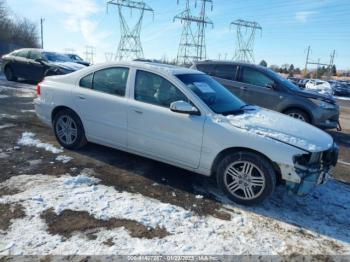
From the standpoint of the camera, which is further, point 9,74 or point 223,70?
point 9,74

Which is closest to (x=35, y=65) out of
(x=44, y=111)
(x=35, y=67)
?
(x=35, y=67)

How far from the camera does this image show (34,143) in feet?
19.9

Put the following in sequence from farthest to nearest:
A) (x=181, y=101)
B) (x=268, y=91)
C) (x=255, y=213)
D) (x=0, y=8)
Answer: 1. (x=0, y=8)
2. (x=268, y=91)
3. (x=181, y=101)
4. (x=255, y=213)

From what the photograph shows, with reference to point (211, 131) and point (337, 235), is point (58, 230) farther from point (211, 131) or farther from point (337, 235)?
point (337, 235)

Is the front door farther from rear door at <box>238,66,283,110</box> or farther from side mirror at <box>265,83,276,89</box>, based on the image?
Result: side mirror at <box>265,83,276,89</box>

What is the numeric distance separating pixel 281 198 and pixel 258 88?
506 cm

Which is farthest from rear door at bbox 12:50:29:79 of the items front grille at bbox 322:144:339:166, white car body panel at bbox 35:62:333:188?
front grille at bbox 322:144:339:166

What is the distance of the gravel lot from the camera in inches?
129

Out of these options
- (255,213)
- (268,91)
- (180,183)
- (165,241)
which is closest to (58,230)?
(165,241)

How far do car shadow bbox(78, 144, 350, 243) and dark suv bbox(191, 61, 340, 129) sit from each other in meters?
3.84

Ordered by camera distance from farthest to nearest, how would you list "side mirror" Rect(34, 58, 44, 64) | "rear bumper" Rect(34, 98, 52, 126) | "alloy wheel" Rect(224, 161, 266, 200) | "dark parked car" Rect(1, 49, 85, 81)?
"side mirror" Rect(34, 58, 44, 64) → "dark parked car" Rect(1, 49, 85, 81) → "rear bumper" Rect(34, 98, 52, 126) → "alloy wheel" Rect(224, 161, 266, 200)

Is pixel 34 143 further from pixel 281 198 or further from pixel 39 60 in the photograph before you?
pixel 39 60

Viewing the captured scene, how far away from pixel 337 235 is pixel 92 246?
103 inches

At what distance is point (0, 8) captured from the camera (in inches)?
2085
